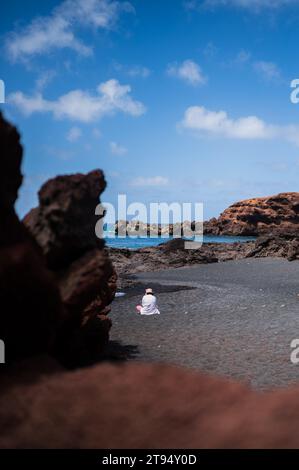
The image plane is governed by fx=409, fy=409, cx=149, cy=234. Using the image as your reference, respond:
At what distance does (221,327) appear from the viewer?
14.5 metres

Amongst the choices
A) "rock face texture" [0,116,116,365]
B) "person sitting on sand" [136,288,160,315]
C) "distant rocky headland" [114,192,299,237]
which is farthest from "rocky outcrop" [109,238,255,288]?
"distant rocky headland" [114,192,299,237]

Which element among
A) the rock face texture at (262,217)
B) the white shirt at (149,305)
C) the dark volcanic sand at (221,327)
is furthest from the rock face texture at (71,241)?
the rock face texture at (262,217)

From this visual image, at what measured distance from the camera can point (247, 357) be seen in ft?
36.7

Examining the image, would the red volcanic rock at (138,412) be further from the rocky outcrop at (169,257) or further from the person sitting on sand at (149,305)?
the rocky outcrop at (169,257)

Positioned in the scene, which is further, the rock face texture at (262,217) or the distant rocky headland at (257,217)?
the rock face texture at (262,217)

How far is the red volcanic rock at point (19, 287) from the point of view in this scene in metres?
5.68

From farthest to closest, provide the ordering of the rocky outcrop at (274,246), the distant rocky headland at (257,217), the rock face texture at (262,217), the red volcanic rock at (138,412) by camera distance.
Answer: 1. the rock face texture at (262,217)
2. the distant rocky headland at (257,217)
3. the rocky outcrop at (274,246)
4. the red volcanic rock at (138,412)

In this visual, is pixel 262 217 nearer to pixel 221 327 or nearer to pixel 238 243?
pixel 238 243

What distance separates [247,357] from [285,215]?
113m

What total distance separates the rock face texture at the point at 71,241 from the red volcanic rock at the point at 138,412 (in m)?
1.78

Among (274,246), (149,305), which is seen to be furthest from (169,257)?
(149,305)

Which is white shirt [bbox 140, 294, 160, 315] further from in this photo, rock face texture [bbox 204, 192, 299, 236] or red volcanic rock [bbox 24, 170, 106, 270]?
rock face texture [bbox 204, 192, 299, 236]
